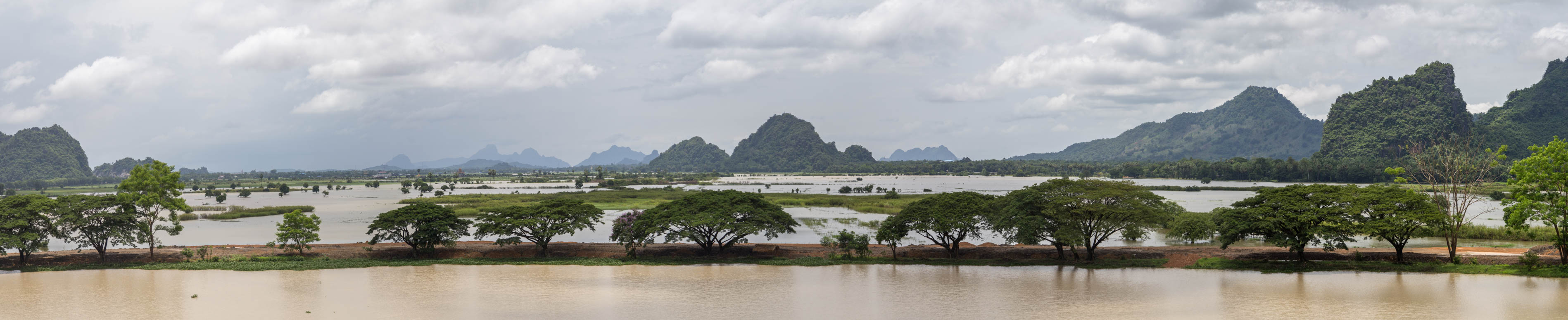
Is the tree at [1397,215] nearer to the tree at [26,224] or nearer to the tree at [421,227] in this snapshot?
the tree at [421,227]

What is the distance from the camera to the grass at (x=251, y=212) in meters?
57.5

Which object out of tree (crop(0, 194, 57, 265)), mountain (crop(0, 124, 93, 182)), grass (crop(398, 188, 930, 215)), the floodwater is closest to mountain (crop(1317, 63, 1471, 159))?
the floodwater

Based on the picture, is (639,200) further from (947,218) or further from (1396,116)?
(1396,116)

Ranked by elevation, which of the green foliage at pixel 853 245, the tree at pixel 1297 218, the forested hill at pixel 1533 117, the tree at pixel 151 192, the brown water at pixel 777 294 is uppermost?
the forested hill at pixel 1533 117

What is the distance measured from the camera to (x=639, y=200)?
234 feet

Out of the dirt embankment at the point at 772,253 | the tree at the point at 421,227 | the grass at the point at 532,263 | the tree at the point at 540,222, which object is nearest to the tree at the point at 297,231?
the dirt embankment at the point at 772,253

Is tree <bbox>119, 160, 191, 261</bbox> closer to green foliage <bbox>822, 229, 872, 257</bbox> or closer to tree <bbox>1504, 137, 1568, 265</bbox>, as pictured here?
green foliage <bbox>822, 229, 872, 257</bbox>

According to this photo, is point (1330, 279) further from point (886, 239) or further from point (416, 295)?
point (416, 295)

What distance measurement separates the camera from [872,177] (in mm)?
161125

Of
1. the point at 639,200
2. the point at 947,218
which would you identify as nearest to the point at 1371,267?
the point at 947,218

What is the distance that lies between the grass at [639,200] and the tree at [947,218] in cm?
2630

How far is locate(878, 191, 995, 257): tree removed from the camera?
2733cm

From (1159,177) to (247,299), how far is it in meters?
129

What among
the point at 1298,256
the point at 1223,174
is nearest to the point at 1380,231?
the point at 1298,256
